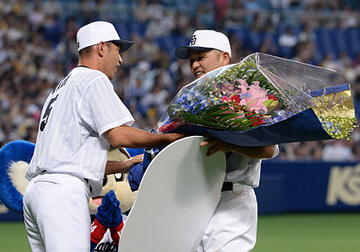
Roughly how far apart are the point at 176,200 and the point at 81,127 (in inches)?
32.5

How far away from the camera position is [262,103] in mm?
4559

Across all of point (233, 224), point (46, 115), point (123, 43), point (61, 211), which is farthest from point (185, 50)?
point (61, 211)

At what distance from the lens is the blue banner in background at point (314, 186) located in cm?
1343

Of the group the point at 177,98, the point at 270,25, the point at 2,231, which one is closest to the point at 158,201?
the point at 177,98

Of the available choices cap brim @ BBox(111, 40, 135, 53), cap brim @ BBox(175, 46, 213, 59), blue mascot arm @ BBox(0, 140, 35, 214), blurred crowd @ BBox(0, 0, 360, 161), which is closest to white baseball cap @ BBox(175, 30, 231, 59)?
cap brim @ BBox(175, 46, 213, 59)

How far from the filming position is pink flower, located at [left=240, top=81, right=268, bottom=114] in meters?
4.55

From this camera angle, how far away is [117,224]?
569cm

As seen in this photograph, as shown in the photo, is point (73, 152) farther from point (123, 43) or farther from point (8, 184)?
point (8, 184)

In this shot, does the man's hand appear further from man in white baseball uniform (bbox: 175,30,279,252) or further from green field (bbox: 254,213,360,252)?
green field (bbox: 254,213,360,252)

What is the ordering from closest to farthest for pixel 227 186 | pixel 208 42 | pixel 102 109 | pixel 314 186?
pixel 102 109, pixel 227 186, pixel 208 42, pixel 314 186

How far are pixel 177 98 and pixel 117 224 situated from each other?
155 cm

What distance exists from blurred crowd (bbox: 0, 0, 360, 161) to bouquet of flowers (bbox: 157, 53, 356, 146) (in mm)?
8278

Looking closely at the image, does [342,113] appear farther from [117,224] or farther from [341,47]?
[341,47]

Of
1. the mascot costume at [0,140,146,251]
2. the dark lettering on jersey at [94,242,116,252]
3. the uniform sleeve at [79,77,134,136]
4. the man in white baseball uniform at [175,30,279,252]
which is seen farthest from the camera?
the dark lettering on jersey at [94,242,116,252]
